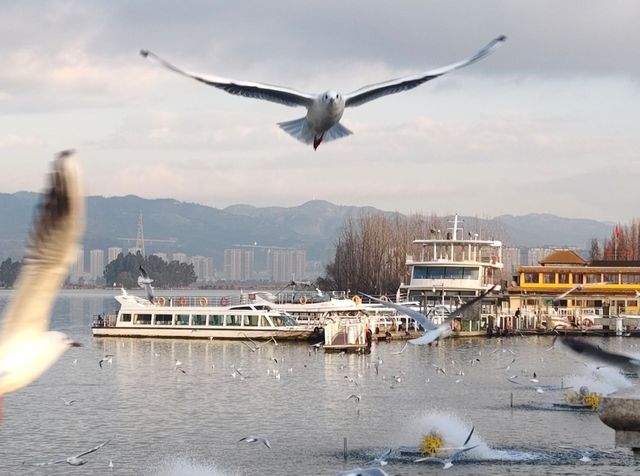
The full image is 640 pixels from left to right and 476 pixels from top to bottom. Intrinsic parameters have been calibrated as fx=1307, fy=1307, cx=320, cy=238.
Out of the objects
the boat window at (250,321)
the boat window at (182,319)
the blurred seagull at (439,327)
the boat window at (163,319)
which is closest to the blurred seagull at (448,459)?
the blurred seagull at (439,327)

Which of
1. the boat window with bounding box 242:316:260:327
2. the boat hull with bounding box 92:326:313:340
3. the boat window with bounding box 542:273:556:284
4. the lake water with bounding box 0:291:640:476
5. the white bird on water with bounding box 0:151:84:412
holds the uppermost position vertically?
the boat window with bounding box 542:273:556:284

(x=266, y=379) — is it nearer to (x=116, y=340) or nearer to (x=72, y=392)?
(x=72, y=392)

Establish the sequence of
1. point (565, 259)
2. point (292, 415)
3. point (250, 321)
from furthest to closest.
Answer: point (565, 259), point (250, 321), point (292, 415)

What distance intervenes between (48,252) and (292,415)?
2964 cm

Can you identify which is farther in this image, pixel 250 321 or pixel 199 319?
pixel 199 319

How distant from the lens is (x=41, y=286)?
5.97 metres

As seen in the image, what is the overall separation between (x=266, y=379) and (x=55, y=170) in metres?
41.6

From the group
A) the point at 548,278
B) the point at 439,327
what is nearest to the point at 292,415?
the point at 439,327

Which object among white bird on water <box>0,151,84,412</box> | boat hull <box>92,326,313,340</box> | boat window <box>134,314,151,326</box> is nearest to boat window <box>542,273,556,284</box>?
boat hull <box>92,326,313,340</box>

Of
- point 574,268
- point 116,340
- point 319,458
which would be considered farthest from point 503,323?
point 319,458

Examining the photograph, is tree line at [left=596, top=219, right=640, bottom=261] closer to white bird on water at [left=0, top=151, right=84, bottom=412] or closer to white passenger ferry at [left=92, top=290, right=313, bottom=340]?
white passenger ferry at [left=92, top=290, right=313, bottom=340]

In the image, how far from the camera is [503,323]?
274 feet

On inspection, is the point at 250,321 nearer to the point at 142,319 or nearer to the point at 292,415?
the point at 142,319

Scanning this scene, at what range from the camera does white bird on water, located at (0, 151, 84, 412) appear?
536cm
